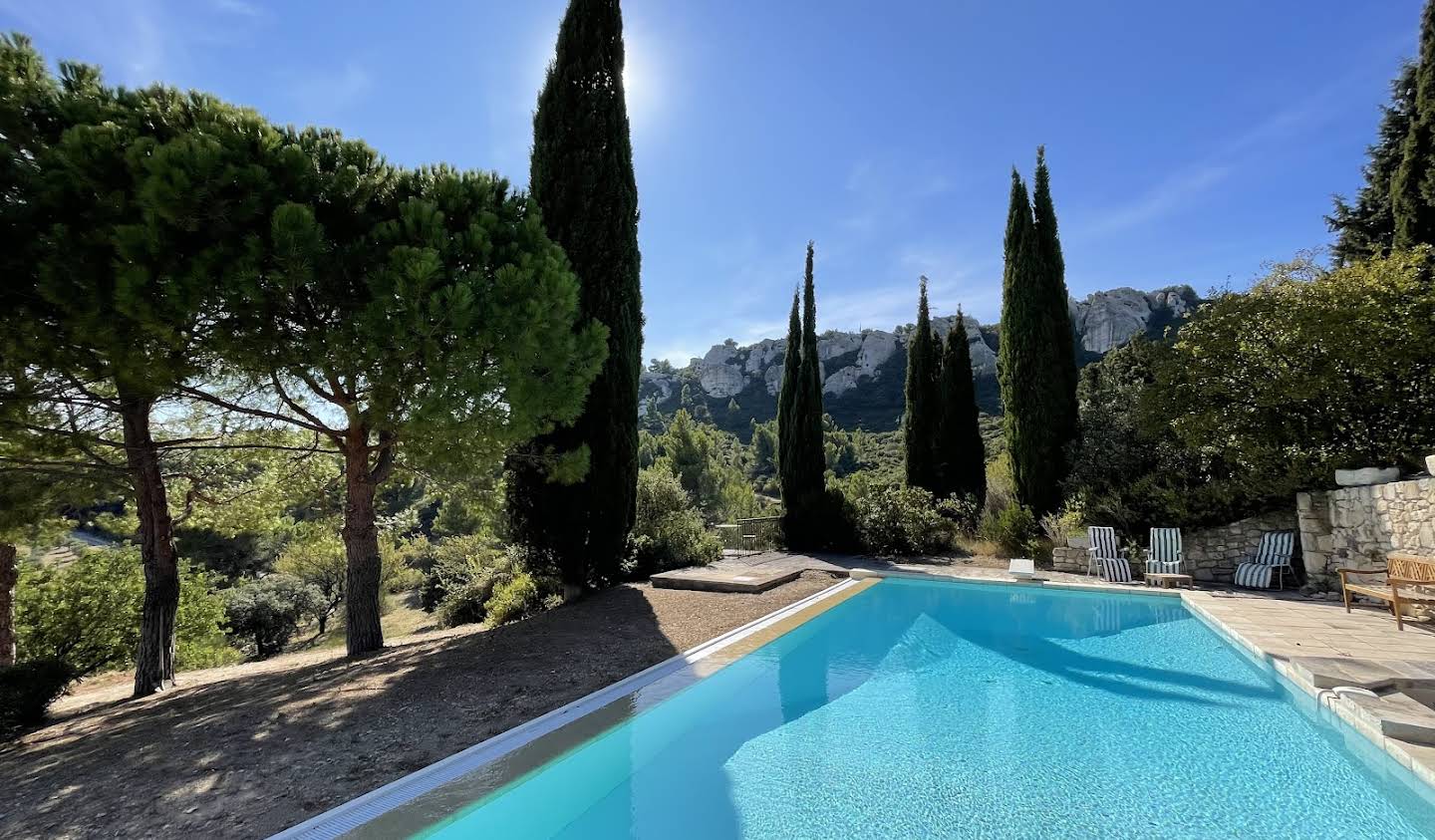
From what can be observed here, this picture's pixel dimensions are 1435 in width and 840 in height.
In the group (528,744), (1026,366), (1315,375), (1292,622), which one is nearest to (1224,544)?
(1315,375)

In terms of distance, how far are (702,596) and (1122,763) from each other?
5451mm

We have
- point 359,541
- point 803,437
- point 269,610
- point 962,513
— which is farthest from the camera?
point 803,437

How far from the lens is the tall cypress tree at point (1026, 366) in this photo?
12.0 m

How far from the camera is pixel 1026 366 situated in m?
12.4

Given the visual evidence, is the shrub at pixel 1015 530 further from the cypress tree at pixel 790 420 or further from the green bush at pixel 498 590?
the green bush at pixel 498 590

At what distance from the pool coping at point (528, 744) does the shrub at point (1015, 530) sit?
25.5 feet

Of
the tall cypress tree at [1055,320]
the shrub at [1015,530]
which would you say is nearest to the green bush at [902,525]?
the shrub at [1015,530]

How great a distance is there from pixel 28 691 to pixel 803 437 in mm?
13105

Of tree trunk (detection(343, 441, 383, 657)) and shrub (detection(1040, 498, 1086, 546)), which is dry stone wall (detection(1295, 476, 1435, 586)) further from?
tree trunk (detection(343, 441, 383, 657))

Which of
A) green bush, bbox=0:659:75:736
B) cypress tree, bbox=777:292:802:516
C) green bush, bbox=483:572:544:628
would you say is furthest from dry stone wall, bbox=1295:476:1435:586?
green bush, bbox=0:659:75:736

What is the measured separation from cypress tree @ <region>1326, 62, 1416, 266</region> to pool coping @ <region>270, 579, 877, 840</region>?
16.1 metres

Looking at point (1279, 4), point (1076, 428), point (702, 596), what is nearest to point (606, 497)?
point (702, 596)

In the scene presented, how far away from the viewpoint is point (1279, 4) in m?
7.10

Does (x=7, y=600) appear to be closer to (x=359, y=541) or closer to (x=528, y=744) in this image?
(x=359, y=541)
